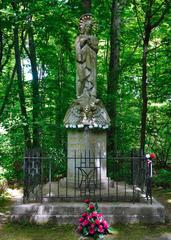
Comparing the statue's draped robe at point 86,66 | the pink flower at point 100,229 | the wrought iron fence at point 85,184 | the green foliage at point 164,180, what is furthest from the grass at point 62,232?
→ the green foliage at point 164,180

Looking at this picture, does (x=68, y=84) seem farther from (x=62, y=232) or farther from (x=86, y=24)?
(x=62, y=232)

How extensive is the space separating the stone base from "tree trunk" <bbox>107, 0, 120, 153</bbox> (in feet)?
17.0

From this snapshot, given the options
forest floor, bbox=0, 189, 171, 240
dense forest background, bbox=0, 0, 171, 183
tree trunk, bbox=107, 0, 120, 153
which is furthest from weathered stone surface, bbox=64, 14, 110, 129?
tree trunk, bbox=107, 0, 120, 153

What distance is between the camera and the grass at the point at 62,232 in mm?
6242

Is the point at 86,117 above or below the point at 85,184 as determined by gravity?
above

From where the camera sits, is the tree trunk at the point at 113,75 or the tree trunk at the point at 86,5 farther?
the tree trunk at the point at 113,75

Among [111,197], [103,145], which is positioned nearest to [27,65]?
[103,145]

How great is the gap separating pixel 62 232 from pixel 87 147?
2.60 metres

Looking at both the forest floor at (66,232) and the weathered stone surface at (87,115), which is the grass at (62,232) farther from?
the weathered stone surface at (87,115)

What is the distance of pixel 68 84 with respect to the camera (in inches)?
511

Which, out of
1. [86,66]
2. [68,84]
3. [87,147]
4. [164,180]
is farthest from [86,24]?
[164,180]

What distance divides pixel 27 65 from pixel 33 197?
9875 mm

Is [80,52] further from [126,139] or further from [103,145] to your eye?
[126,139]

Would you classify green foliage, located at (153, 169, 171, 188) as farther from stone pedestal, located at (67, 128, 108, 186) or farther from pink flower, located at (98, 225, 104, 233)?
pink flower, located at (98, 225, 104, 233)
